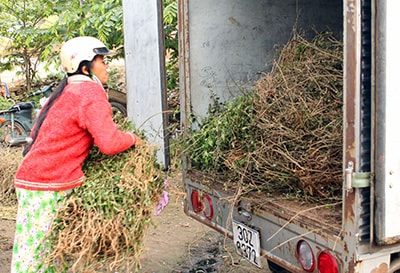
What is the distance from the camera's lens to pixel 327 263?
7.77 feet

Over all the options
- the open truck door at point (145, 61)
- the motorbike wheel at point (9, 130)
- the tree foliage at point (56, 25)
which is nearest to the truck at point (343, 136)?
the open truck door at point (145, 61)

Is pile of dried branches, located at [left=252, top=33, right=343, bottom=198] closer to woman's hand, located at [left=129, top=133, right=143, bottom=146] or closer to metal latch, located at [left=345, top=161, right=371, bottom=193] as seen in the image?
metal latch, located at [left=345, top=161, right=371, bottom=193]

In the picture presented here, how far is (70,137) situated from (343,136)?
4.61 ft

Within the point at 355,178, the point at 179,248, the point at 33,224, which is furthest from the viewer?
the point at 179,248

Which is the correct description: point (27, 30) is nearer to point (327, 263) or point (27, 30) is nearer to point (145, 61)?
point (145, 61)

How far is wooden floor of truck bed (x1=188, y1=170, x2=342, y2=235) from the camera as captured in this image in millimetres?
2424

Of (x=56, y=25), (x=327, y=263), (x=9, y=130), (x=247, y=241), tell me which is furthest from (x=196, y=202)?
(x=9, y=130)

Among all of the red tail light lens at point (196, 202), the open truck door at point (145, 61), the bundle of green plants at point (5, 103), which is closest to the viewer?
the red tail light lens at point (196, 202)

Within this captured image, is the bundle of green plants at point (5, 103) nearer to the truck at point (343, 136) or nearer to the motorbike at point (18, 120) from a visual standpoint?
the motorbike at point (18, 120)

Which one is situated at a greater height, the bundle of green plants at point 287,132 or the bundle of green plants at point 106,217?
the bundle of green plants at point 287,132

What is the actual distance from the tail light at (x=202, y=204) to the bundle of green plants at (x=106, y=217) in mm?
536

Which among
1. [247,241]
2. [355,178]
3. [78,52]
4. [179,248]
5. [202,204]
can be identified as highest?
[78,52]

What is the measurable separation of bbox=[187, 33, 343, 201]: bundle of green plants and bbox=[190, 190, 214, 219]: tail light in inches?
7.5

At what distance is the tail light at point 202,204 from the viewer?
11.1 ft
